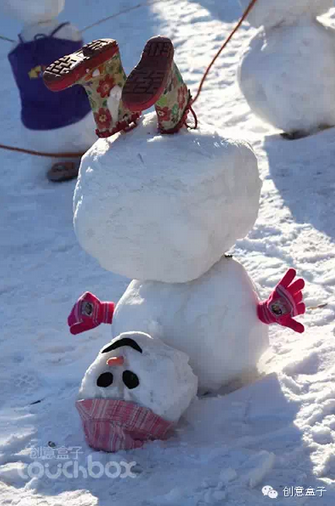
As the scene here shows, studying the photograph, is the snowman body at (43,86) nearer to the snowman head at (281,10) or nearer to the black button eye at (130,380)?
the snowman head at (281,10)

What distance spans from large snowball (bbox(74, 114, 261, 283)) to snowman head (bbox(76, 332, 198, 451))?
17 cm

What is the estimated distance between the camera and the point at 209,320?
185 cm

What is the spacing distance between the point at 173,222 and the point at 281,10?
1.70 metres

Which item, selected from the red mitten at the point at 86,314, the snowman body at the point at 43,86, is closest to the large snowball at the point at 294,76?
the snowman body at the point at 43,86

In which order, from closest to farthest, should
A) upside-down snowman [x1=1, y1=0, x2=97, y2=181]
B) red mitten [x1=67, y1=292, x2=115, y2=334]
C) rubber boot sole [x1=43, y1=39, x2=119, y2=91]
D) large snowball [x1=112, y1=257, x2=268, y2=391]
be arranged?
rubber boot sole [x1=43, y1=39, x2=119, y2=91], large snowball [x1=112, y1=257, x2=268, y2=391], red mitten [x1=67, y1=292, x2=115, y2=334], upside-down snowman [x1=1, y1=0, x2=97, y2=181]

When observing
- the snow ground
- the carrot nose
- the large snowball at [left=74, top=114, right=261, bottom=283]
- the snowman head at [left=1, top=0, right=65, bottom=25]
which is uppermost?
the large snowball at [left=74, top=114, right=261, bottom=283]

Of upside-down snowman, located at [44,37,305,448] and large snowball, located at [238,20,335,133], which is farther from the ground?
upside-down snowman, located at [44,37,305,448]

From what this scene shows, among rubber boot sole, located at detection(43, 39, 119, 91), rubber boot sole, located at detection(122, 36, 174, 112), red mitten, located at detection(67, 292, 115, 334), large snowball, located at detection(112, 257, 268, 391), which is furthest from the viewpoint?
red mitten, located at detection(67, 292, 115, 334)

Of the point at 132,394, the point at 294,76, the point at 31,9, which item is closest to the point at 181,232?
the point at 132,394

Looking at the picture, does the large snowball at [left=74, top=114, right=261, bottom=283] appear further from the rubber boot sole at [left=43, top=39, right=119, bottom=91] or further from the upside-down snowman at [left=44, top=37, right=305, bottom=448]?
the rubber boot sole at [left=43, top=39, right=119, bottom=91]

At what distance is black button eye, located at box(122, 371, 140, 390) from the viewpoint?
1.75 m

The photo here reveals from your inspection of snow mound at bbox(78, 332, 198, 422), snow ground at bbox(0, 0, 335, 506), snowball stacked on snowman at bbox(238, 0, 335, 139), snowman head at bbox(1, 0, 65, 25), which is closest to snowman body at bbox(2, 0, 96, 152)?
snowman head at bbox(1, 0, 65, 25)

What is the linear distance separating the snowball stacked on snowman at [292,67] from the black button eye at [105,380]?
167cm

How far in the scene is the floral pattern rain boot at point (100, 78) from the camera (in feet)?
5.70
